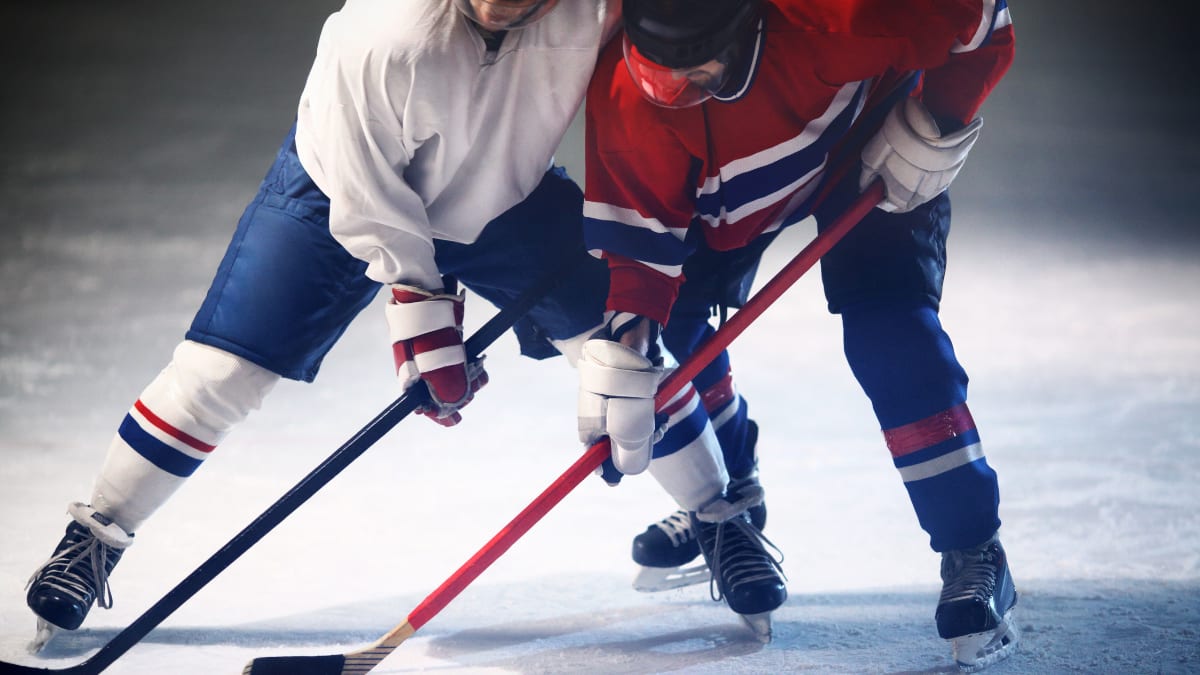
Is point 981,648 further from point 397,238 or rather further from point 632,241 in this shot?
point 397,238

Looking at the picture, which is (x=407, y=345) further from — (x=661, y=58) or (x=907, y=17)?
(x=907, y=17)

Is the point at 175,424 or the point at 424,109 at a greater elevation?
the point at 424,109

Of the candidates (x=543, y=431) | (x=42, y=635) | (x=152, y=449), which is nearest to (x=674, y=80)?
(x=152, y=449)

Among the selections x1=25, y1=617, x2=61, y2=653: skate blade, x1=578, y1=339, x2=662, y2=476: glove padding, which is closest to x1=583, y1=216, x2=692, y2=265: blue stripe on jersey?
x1=578, y1=339, x2=662, y2=476: glove padding

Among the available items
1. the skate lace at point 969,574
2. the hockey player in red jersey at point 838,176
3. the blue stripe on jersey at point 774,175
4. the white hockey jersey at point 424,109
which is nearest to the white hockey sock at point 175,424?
the white hockey jersey at point 424,109

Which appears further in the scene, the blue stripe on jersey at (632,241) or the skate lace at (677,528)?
the skate lace at (677,528)

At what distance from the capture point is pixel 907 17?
1.43 metres

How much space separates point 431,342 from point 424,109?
0.33 meters

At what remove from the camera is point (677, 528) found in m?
2.10

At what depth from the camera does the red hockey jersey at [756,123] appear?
1426 mm

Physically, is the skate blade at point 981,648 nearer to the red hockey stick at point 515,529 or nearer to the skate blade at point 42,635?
the red hockey stick at point 515,529

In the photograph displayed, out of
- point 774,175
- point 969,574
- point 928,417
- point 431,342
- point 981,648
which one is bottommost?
point 981,648

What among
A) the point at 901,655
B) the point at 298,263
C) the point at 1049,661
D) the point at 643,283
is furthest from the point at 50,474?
the point at 1049,661

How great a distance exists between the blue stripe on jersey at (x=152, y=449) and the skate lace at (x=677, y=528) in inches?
32.6
